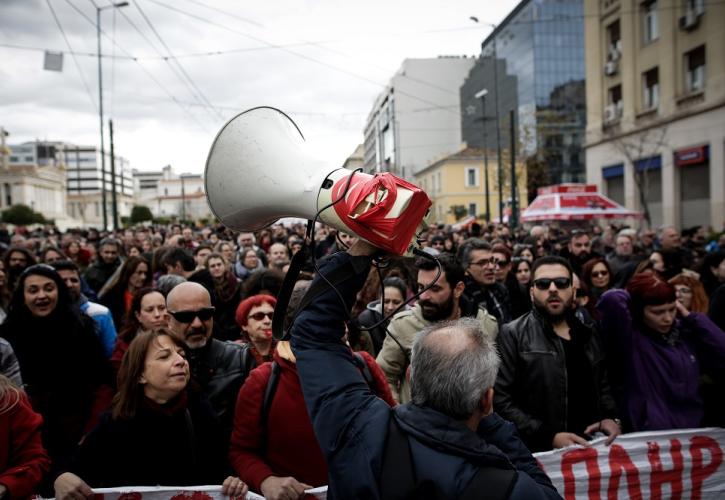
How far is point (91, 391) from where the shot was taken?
3422mm

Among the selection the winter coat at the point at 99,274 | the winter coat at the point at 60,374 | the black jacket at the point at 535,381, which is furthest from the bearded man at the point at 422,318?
the winter coat at the point at 99,274

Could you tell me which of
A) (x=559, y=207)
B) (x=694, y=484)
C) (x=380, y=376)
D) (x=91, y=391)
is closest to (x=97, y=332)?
(x=91, y=391)

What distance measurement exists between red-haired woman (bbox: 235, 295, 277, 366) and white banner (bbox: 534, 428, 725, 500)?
147cm

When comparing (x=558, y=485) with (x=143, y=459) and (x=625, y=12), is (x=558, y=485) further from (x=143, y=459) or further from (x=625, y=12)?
(x=625, y=12)

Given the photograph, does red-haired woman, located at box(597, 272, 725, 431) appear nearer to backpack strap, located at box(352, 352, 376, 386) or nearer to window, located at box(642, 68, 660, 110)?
backpack strap, located at box(352, 352, 376, 386)

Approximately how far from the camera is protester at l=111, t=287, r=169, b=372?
11.9ft

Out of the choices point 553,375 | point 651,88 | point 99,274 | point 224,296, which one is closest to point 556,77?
point 651,88

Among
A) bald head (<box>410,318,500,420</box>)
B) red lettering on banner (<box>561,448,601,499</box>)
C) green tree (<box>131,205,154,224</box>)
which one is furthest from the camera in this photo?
green tree (<box>131,205,154,224</box>)

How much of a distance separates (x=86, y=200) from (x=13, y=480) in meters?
123

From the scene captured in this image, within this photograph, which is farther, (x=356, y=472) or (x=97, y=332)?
(x=97, y=332)

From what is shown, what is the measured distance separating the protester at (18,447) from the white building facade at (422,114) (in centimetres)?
6028

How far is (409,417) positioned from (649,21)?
24.7 metres

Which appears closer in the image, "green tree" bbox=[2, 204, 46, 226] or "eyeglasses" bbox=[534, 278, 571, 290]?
"eyeglasses" bbox=[534, 278, 571, 290]

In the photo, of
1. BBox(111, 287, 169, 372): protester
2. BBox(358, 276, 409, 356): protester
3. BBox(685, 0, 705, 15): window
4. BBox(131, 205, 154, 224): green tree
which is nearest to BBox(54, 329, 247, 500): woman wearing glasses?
BBox(111, 287, 169, 372): protester
